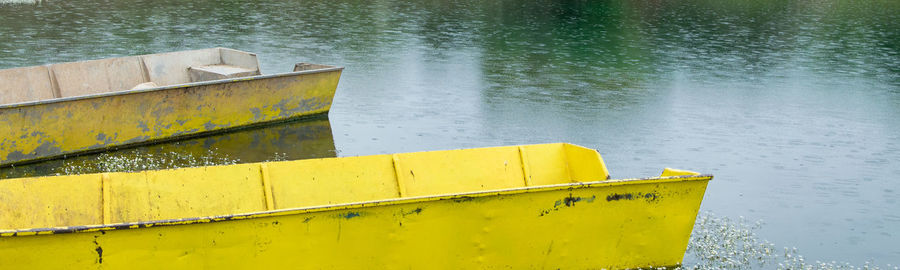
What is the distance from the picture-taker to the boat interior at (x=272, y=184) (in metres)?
8.60

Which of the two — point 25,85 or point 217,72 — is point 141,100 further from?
point 217,72

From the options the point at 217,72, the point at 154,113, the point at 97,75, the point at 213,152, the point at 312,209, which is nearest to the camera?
the point at 312,209

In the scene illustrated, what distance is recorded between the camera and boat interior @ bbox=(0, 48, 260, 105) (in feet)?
48.0

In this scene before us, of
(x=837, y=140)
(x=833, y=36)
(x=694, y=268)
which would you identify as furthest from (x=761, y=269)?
(x=833, y=36)

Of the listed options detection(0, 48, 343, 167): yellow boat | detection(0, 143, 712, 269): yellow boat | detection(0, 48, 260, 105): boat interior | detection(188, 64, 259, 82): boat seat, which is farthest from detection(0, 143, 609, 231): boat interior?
detection(188, 64, 259, 82): boat seat

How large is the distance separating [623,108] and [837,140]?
439 centimetres

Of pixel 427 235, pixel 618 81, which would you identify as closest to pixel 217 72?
pixel 427 235

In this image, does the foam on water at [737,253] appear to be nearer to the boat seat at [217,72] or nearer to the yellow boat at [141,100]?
the yellow boat at [141,100]

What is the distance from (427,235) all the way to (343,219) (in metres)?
0.91

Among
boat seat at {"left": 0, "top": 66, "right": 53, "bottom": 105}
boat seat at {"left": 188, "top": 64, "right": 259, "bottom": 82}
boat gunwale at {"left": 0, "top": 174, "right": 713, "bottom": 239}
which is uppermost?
boat gunwale at {"left": 0, "top": 174, "right": 713, "bottom": 239}

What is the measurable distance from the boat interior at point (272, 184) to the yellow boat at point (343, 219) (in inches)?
0.6

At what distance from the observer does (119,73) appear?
636 inches

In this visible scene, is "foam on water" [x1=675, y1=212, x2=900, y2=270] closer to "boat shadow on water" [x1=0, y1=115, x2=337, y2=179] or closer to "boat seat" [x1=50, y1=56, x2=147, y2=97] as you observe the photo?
"boat shadow on water" [x1=0, y1=115, x2=337, y2=179]

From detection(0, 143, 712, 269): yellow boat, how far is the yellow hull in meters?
4.38
